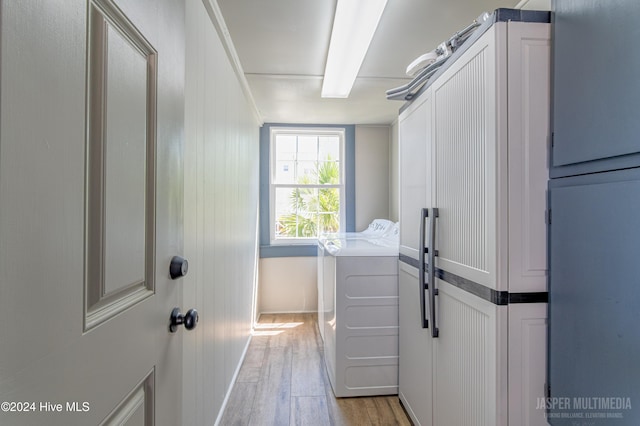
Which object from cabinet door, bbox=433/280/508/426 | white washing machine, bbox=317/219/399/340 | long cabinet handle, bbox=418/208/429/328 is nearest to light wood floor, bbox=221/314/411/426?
white washing machine, bbox=317/219/399/340

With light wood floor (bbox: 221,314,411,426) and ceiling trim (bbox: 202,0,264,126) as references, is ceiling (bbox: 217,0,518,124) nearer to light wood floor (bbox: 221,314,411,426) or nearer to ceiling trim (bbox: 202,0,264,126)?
ceiling trim (bbox: 202,0,264,126)

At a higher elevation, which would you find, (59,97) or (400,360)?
(59,97)

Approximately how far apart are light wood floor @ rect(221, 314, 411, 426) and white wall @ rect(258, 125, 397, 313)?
0.86 m

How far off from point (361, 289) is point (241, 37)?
1.78 metres

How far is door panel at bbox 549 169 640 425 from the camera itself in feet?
2.35

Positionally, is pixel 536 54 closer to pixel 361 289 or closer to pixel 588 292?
pixel 588 292

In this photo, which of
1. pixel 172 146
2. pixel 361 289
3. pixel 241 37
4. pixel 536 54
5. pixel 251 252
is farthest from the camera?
pixel 251 252

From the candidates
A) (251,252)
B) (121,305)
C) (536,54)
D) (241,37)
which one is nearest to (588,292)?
(536,54)

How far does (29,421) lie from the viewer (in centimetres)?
36

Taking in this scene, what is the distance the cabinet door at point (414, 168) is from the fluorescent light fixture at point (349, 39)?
48 cm

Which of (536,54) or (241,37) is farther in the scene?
(241,37)

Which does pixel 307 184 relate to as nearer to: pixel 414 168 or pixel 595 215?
pixel 414 168

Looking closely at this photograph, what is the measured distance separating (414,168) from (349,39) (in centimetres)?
87

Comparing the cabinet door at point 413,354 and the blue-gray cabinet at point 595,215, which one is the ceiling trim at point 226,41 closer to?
the blue-gray cabinet at point 595,215
